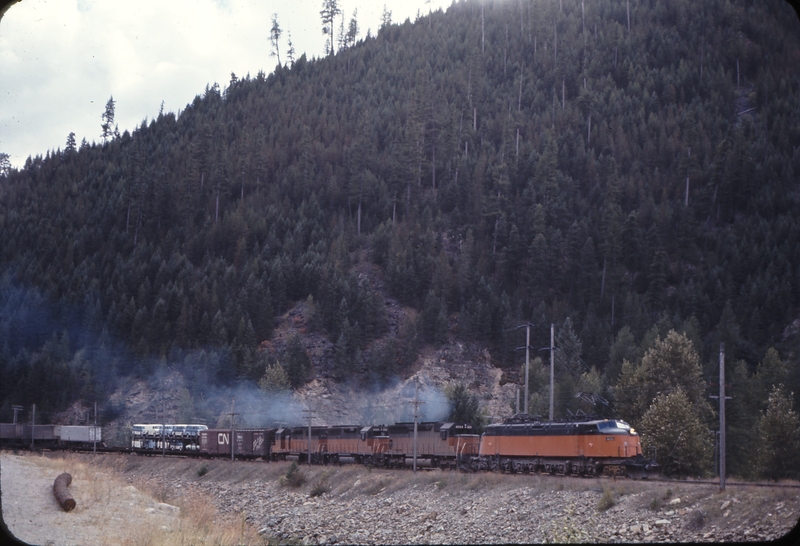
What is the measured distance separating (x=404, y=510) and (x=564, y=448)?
9062mm

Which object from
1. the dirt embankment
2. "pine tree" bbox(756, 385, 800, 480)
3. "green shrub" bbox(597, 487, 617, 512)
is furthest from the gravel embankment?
"pine tree" bbox(756, 385, 800, 480)

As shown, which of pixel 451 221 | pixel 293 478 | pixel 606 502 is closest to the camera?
pixel 606 502

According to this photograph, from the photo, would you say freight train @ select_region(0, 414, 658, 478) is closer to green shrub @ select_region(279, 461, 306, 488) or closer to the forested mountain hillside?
green shrub @ select_region(279, 461, 306, 488)

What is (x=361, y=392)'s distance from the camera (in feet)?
287

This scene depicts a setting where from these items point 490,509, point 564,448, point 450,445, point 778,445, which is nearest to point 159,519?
point 490,509

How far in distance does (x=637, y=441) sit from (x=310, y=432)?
27.9 meters

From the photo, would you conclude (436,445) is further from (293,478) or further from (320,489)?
(293,478)

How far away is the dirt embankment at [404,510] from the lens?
2352 cm

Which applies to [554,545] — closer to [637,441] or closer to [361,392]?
[637,441]

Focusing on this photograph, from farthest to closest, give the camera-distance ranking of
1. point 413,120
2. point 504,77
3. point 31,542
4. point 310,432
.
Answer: point 504,77 < point 413,120 < point 310,432 < point 31,542

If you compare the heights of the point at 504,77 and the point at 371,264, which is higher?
the point at 504,77

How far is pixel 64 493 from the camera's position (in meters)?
33.5

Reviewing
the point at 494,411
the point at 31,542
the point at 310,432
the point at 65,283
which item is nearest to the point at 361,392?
the point at 494,411

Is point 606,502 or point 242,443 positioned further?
point 242,443
